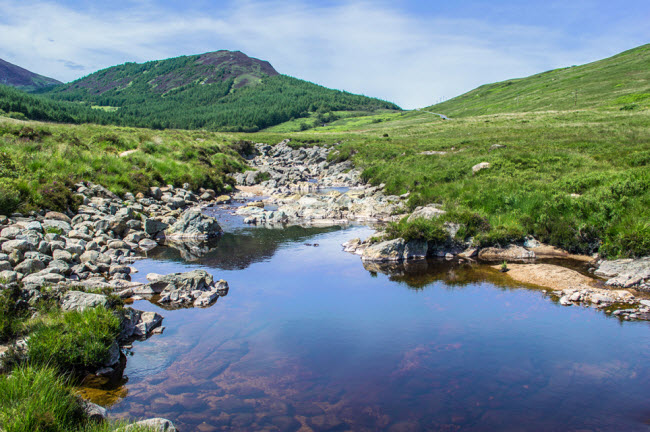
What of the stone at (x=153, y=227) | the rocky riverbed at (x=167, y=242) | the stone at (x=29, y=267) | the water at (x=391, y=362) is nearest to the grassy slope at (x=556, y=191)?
the rocky riverbed at (x=167, y=242)

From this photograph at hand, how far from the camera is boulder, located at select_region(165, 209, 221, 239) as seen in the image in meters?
24.0

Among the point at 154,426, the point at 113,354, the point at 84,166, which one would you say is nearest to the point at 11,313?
the point at 113,354

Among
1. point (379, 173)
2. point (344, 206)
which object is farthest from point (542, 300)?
point (379, 173)

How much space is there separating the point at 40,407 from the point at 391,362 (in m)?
7.33

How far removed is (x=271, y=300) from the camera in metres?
14.7

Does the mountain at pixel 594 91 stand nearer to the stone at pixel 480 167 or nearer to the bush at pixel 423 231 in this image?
the stone at pixel 480 167

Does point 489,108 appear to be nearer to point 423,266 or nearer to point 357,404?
point 423,266

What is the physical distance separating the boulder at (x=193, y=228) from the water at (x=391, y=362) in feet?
30.4

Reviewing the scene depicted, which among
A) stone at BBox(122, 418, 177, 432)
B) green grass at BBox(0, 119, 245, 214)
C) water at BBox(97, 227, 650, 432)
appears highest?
green grass at BBox(0, 119, 245, 214)

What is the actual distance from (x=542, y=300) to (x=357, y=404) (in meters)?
8.95

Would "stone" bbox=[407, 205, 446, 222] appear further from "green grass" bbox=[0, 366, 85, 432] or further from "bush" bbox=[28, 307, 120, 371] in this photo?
"green grass" bbox=[0, 366, 85, 432]

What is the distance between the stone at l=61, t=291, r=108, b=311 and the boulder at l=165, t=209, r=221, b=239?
12.5 m

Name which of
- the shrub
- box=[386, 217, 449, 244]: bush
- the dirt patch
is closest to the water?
the dirt patch

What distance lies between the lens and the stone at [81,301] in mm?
10938
